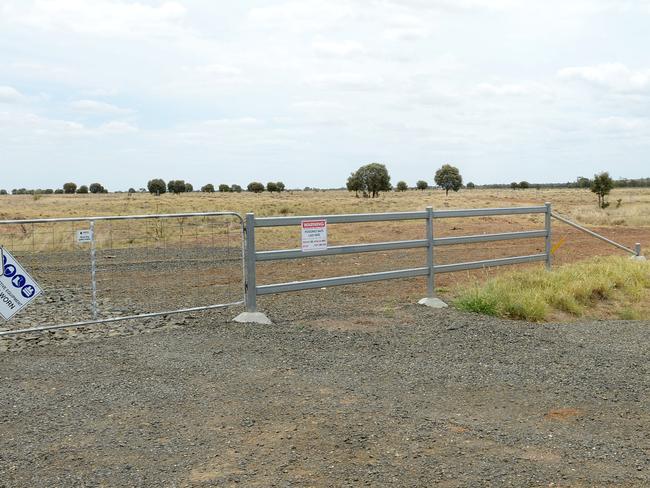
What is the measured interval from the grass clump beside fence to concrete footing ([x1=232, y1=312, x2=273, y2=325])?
10.2 ft

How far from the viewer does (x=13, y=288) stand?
9023 mm

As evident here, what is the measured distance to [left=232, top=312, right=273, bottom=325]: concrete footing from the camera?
9.35 m

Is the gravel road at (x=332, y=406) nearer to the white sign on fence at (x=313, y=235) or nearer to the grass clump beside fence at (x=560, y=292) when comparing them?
the grass clump beside fence at (x=560, y=292)

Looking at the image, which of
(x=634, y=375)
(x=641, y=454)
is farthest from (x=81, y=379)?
(x=634, y=375)

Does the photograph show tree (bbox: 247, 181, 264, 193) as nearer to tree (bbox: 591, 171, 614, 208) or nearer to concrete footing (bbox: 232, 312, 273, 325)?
tree (bbox: 591, 171, 614, 208)

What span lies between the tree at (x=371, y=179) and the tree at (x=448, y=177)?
19706mm

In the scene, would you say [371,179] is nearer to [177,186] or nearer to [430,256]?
[177,186]

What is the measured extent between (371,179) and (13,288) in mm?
97740

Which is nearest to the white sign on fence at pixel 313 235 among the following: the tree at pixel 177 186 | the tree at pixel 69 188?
the tree at pixel 177 186

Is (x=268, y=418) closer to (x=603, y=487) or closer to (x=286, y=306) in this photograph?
(x=603, y=487)

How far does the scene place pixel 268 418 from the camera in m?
5.59

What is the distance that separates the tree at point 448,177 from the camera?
123 metres

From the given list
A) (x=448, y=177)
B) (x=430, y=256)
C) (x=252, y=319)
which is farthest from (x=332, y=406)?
(x=448, y=177)

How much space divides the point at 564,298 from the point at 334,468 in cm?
730
